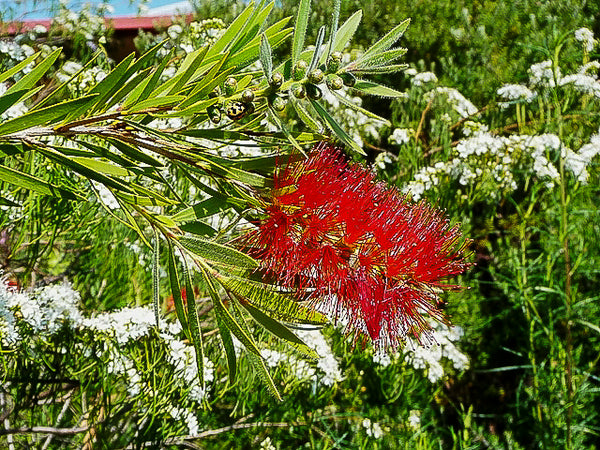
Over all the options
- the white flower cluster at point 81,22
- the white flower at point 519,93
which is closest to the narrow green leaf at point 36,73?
the white flower cluster at point 81,22

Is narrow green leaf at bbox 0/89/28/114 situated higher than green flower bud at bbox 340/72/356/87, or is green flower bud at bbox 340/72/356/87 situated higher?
narrow green leaf at bbox 0/89/28/114

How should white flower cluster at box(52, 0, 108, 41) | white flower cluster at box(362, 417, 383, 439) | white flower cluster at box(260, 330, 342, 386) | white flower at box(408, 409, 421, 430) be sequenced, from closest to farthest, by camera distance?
white flower cluster at box(260, 330, 342, 386)
white flower cluster at box(362, 417, 383, 439)
white flower at box(408, 409, 421, 430)
white flower cluster at box(52, 0, 108, 41)

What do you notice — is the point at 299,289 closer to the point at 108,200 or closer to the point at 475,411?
the point at 108,200

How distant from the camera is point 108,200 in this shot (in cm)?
100

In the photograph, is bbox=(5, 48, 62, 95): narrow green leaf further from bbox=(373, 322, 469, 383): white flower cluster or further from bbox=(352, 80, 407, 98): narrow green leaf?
bbox=(373, 322, 469, 383): white flower cluster

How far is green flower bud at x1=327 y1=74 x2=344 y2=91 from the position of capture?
0.43m

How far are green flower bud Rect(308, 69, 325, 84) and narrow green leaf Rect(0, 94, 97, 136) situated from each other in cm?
16

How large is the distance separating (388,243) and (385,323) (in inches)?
3.1

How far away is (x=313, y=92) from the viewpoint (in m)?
0.44

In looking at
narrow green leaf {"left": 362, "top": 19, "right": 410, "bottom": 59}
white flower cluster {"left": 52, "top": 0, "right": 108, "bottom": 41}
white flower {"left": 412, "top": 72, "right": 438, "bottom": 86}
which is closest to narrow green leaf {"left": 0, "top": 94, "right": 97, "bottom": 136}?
narrow green leaf {"left": 362, "top": 19, "right": 410, "bottom": 59}

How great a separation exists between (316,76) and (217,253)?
0.54ft

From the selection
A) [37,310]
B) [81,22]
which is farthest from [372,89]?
[81,22]

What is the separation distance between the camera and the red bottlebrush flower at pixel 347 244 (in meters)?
0.50

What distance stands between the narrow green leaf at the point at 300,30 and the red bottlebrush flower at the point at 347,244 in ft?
0.30
